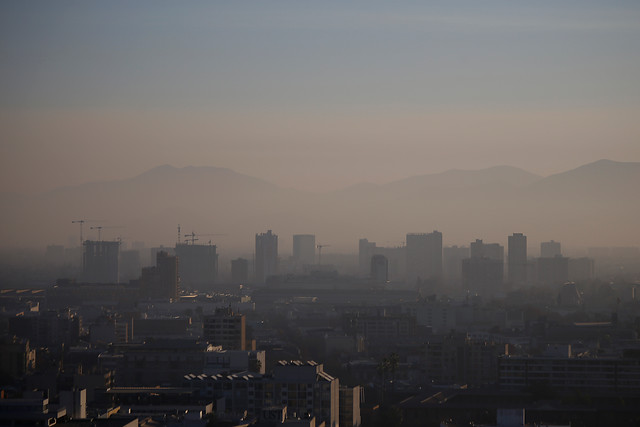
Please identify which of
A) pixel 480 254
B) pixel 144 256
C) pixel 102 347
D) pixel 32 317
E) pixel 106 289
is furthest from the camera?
pixel 480 254

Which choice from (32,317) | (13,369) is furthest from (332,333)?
(13,369)

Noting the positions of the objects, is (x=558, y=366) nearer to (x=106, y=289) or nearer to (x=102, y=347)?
(x=102, y=347)

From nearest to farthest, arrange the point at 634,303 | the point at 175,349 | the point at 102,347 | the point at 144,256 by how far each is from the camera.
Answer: the point at 175,349 → the point at 102,347 → the point at 634,303 → the point at 144,256

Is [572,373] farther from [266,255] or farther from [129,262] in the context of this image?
[266,255]

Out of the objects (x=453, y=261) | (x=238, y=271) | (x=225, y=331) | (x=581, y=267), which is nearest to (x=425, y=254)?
(x=453, y=261)

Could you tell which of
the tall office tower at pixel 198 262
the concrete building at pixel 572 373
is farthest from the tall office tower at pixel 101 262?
the concrete building at pixel 572 373

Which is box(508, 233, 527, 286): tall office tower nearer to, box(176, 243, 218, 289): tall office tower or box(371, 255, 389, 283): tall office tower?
box(371, 255, 389, 283): tall office tower

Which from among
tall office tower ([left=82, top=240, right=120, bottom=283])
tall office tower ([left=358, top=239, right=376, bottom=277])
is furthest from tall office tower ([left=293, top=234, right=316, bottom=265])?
tall office tower ([left=82, top=240, right=120, bottom=283])
